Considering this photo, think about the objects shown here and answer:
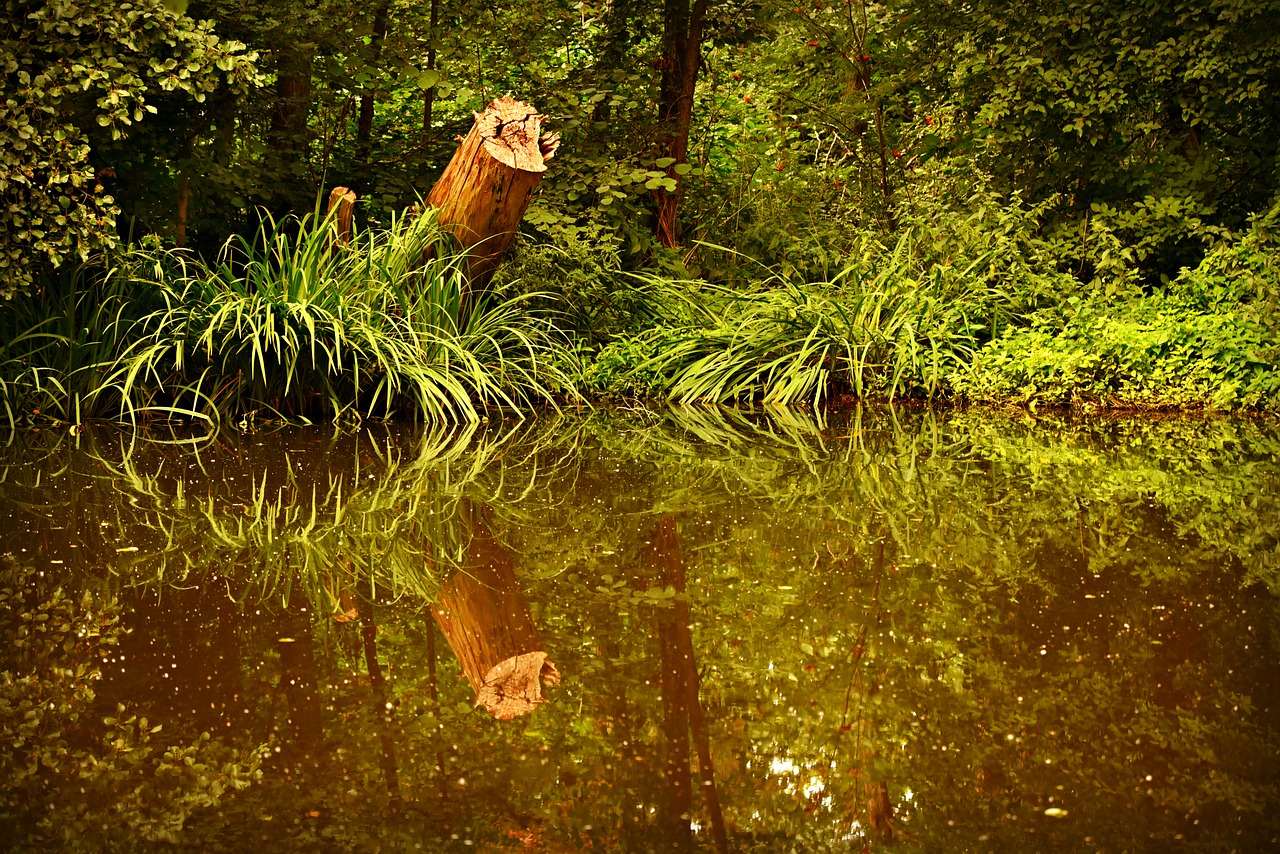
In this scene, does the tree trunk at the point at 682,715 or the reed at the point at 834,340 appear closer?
the tree trunk at the point at 682,715

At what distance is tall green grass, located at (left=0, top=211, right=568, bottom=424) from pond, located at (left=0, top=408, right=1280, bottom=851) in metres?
1.47

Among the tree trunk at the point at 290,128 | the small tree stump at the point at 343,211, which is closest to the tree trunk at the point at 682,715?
the small tree stump at the point at 343,211

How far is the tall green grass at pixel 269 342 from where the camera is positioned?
212 inches

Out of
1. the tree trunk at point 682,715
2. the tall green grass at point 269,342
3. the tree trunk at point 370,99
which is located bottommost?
the tall green grass at point 269,342

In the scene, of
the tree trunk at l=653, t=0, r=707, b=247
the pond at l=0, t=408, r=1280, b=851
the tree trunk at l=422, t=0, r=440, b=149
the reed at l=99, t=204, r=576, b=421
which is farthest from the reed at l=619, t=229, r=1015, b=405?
the pond at l=0, t=408, r=1280, b=851

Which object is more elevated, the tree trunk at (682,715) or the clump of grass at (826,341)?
the tree trunk at (682,715)

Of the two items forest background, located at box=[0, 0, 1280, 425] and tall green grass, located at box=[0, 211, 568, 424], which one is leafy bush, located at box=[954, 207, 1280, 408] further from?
tall green grass, located at box=[0, 211, 568, 424]

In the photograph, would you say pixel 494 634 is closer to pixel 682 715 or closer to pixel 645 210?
pixel 682 715

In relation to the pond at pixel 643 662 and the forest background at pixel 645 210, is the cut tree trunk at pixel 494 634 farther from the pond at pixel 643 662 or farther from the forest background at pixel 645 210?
the forest background at pixel 645 210

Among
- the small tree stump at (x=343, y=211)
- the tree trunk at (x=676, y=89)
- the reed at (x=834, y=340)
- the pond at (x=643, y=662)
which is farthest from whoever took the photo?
the tree trunk at (x=676, y=89)

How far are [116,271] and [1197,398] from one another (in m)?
5.61

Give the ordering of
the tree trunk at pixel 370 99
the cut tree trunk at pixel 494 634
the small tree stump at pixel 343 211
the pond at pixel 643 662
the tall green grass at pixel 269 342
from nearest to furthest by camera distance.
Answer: the pond at pixel 643 662, the cut tree trunk at pixel 494 634, the tall green grass at pixel 269 342, the small tree stump at pixel 343 211, the tree trunk at pixel 370 99

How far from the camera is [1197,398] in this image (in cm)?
583

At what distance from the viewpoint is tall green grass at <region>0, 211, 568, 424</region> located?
5.38 m
